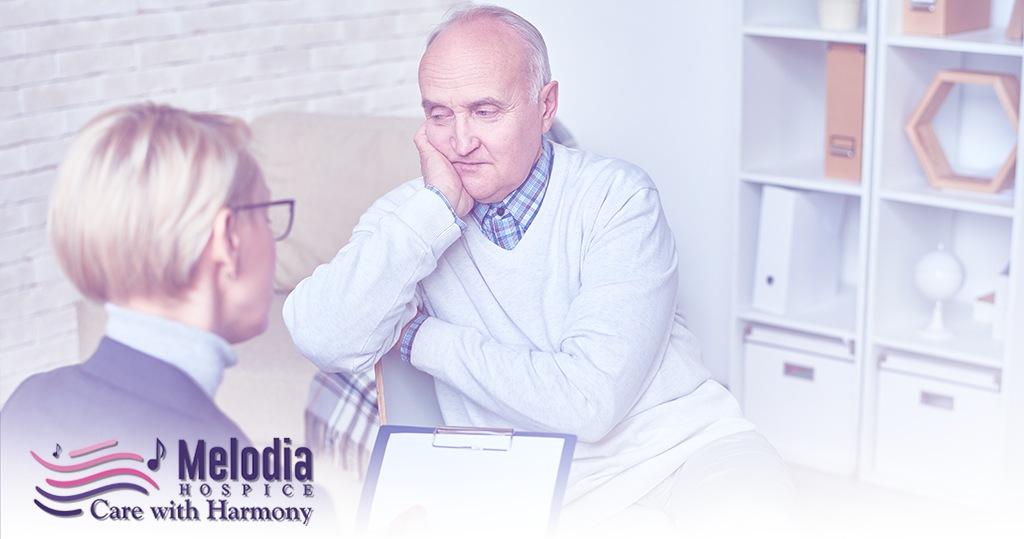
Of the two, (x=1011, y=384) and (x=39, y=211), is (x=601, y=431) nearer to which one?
(x=1011, y=384)

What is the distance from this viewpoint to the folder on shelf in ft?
9.04

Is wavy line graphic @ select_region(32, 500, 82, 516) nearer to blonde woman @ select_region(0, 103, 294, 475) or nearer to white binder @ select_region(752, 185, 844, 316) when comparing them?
blonde woman @ select_region(0, 103, 294, 475)

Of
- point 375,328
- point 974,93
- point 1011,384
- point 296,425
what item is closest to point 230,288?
point 375,328

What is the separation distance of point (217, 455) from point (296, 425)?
1709 millimetres

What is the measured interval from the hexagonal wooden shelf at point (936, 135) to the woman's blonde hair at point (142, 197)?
2142 mm

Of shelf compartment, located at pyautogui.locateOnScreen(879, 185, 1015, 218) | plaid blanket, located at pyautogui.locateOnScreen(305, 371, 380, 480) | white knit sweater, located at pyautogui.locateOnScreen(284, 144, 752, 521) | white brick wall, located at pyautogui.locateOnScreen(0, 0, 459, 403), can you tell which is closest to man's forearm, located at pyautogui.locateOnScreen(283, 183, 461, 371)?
white knit sweater, located at pyautogui.locateOnScreen(284, 144, 752, 521)

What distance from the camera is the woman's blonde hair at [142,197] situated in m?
0.78

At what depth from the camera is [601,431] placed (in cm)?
149

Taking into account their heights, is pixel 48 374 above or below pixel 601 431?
above

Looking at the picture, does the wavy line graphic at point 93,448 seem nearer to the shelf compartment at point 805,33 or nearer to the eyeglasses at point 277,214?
the eyeglasses at point 277,214

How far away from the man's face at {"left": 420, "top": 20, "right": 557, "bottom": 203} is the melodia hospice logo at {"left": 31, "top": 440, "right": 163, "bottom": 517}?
0.74 metres

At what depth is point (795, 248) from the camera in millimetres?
2893

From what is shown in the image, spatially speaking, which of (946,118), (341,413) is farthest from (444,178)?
(946,118)

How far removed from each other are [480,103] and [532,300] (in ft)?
0.94
